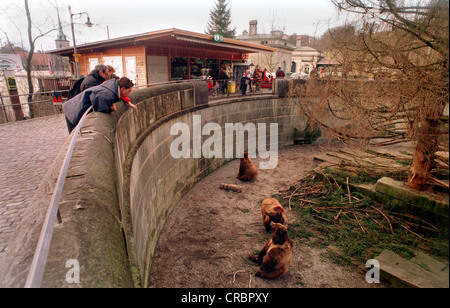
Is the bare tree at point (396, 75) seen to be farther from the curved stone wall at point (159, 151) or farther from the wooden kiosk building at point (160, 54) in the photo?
the wooden kiosk building at point (160, 54)

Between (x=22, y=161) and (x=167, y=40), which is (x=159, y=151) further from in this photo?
(x=167, y=40)

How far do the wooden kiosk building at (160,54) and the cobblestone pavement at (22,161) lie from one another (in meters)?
4.46

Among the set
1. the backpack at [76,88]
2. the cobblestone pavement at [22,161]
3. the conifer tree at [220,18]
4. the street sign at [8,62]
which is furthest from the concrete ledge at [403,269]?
the conifer tree at [220,18]

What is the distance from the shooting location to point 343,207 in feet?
22.5

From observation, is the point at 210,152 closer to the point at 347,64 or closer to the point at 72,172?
the point at 347,64

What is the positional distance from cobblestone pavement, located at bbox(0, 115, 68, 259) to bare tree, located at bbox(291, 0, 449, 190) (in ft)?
17.9

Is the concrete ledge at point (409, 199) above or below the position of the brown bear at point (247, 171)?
above

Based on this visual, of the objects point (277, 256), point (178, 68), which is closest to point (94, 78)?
point (277, 256)

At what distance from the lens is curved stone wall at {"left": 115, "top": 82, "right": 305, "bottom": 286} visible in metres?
3.53

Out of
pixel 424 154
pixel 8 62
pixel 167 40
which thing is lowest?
pixel 424 154

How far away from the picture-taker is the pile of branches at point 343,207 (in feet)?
19.4

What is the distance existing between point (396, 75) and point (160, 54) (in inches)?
375

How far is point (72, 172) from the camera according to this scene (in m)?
2.15

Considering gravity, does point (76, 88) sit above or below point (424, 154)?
above
